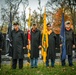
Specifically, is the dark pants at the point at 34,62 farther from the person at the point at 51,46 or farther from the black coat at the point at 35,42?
the person at the point at 51,46

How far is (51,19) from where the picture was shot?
158 feet

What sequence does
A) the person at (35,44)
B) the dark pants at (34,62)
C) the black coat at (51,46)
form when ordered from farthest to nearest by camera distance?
the black coat at (51,46) < the person at (35,44) < the dark pants at (34,62)

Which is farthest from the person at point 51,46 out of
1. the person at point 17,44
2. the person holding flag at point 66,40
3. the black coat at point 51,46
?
the person at point 17,44

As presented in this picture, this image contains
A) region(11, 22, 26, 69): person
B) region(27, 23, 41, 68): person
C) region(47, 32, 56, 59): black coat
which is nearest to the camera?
region(11, 22, 26, 69): person

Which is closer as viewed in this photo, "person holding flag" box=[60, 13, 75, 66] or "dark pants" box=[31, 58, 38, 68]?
"dark pants" box=[31, 58, 38, 68]

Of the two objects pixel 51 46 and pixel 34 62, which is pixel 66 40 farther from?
pixel 34 62

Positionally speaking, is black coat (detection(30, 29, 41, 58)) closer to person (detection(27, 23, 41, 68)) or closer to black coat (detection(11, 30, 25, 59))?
person (detection(27, 23, 41, 68))

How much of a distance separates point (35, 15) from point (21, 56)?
41789 mm

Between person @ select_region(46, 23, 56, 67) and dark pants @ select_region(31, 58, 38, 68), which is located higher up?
person @ select_region(46, 23, 56, 67)

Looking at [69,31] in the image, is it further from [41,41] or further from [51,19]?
[51,19]

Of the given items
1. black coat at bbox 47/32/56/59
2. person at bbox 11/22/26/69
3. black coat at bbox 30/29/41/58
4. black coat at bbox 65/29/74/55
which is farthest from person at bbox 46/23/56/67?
person at bbox 11/22/26/69

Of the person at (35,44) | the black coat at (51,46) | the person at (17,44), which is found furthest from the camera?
the black coat at (51,46)

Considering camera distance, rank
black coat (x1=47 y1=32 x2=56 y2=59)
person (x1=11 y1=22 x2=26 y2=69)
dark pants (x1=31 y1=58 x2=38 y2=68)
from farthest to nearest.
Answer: black coat (x1=47 y1=32 x2=56 y2=59)
dark pants (x1=31 y1=58 x2=38 y2=68)
person (x1=11 y1=22 x2=26 y2=69)

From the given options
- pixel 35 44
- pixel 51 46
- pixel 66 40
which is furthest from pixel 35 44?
pixel 66 40
